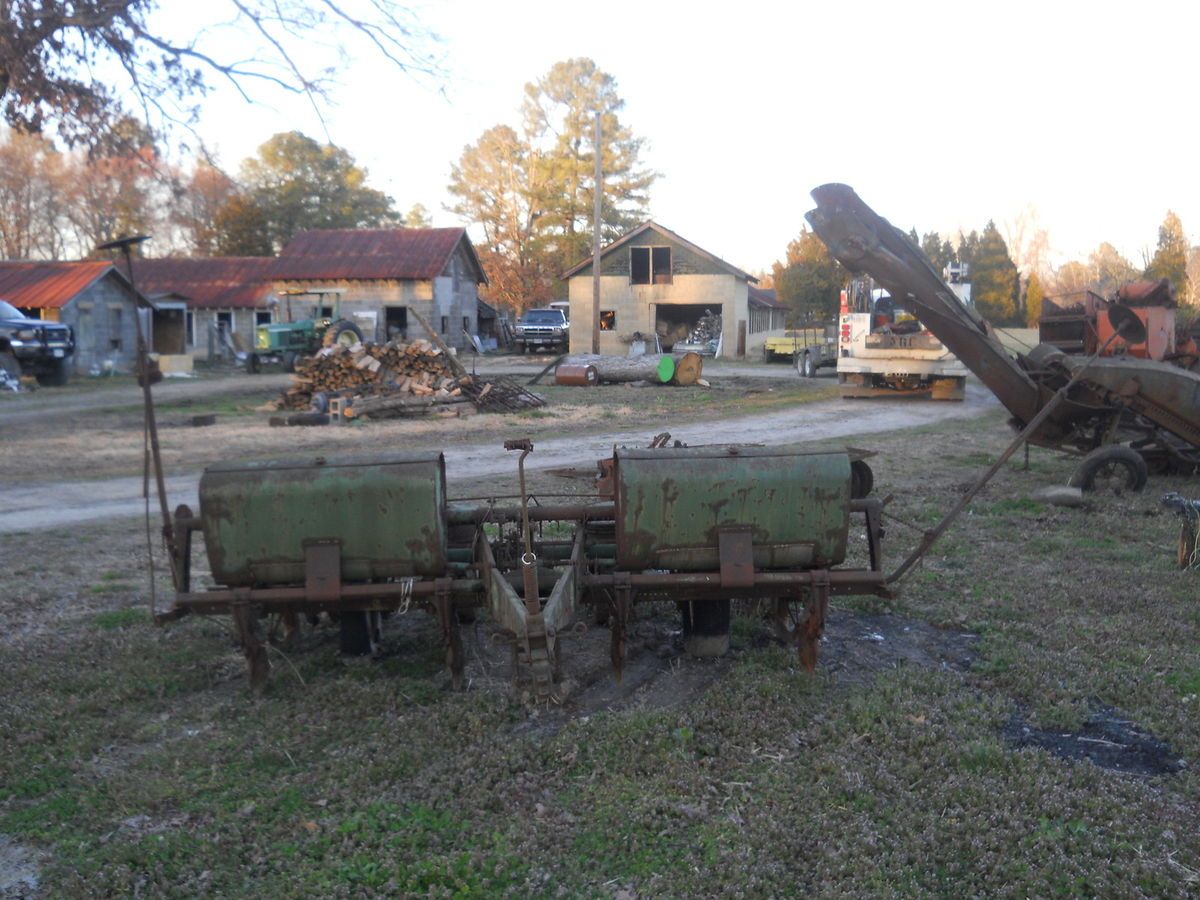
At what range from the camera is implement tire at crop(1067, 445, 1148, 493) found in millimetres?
10469

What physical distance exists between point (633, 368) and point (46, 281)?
17.7 metres

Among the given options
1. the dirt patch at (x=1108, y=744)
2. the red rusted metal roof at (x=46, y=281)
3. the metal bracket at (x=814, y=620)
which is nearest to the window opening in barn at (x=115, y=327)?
the red rusted metal roof at (x=46, y=281)

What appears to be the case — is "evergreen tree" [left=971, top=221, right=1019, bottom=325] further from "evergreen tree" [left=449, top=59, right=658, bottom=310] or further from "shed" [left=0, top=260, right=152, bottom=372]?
"shed" [left=0, top=260, right=152, bottom=372]

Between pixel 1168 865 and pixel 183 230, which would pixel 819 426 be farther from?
pixel 183 230

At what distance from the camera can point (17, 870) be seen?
3.61 meters

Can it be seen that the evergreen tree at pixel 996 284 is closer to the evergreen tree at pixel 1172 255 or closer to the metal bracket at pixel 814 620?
the evergreen tree at pixel 1172 255

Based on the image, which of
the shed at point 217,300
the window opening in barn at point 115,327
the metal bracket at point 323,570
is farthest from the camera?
the shed at point 217,300

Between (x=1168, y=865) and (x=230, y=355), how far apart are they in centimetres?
3973

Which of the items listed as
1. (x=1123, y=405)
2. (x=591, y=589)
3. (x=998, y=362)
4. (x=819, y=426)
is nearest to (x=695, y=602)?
(x=591, y=589)

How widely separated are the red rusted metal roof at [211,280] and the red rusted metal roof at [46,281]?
7.79 m

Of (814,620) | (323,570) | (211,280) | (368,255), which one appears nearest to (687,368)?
(368,255)

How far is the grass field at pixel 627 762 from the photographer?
3.58m

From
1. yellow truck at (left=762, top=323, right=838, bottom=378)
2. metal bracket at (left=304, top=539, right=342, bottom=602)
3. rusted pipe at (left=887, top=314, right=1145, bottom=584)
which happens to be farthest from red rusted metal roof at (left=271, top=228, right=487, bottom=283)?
metal bracket at (left=304, top=539, right=342, bottom=602)

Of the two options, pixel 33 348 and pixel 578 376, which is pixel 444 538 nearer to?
pixel 578 376
